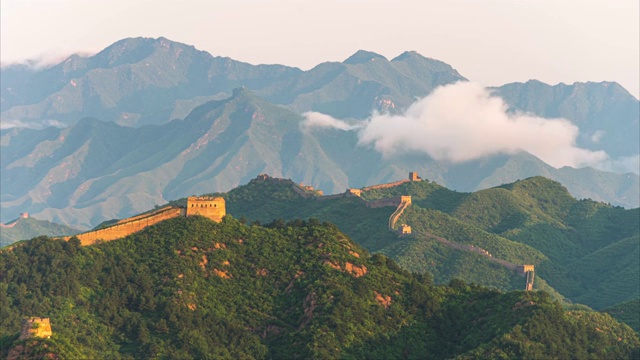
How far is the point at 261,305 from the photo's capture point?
5443 inches

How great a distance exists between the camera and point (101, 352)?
406 feet

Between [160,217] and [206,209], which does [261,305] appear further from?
[160,217]

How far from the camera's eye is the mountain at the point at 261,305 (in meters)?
129

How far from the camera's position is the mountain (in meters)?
129

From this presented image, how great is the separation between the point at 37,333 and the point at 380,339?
3366 centimetres

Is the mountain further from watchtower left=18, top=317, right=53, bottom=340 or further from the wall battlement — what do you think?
watchtower left=18, top=317, right=53, bottom=340

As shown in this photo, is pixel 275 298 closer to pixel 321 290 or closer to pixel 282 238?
pixel 321 290

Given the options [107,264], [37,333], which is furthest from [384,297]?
[37,333]

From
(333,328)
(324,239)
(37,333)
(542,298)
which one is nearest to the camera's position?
(37,333)

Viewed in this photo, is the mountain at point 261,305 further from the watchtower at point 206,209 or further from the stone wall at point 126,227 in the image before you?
the watchtower at point 206,209

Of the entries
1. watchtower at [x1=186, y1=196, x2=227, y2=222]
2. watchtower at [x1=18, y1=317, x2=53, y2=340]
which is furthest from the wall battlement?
watchtower at [x1=18, y1=317, x2=53, y2=340]

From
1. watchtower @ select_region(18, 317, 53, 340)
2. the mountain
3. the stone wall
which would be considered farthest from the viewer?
the stone wall

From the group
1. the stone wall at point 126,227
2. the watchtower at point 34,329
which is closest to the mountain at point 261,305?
the stone wall at point 126,227

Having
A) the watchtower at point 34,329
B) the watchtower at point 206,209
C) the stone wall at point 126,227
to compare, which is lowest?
the watchtower at point 34,329
